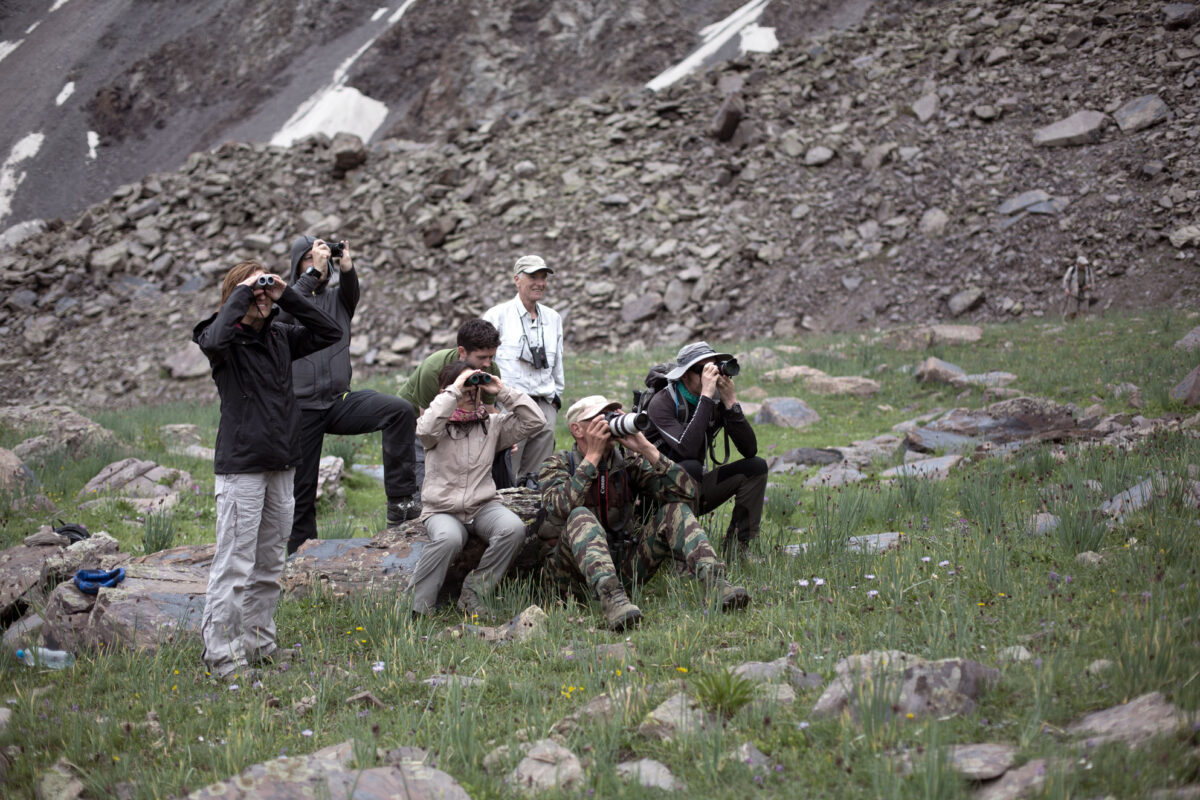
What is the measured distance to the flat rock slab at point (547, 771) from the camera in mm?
3020

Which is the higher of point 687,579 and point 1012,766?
point 1012,766

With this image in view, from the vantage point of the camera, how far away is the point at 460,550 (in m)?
5.32

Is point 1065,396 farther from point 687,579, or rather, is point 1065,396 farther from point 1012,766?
point 1012,766

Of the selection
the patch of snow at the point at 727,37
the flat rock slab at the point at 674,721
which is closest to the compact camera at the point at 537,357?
the flat rock slab at the point at 674,721

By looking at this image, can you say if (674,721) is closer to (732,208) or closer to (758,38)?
(732,208)

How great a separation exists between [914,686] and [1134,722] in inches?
27.9

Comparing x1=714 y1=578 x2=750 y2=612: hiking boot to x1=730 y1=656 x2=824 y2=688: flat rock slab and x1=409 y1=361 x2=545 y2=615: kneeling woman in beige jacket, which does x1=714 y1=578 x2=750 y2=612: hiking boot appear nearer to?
x1=730 y1=656 x2=824 y2=688: flat rock slab

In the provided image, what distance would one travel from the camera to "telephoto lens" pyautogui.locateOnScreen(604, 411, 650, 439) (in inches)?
191

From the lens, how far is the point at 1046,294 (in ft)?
61.1

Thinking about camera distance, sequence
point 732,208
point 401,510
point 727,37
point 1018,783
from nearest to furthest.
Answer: point 1018,783, point 401,510, point 732,208, point 727,37

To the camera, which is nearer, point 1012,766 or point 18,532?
point 1012,766

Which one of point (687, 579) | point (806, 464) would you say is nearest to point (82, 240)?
point (806, 464)

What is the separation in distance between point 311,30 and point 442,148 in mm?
30189

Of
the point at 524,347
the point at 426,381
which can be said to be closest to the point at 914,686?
the point at 426,381
